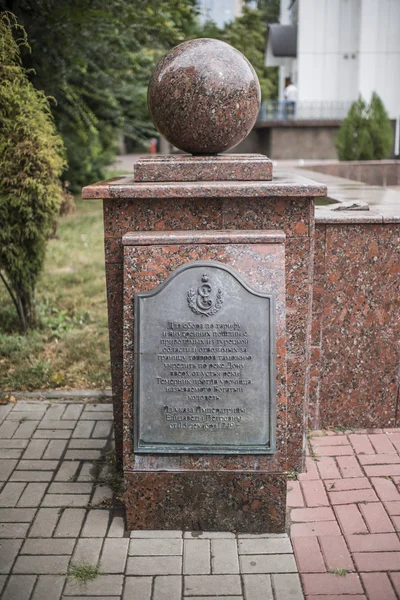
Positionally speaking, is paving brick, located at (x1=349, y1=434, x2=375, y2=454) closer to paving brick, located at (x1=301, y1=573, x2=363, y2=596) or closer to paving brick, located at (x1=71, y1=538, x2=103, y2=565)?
paving brick, located at (x1=301, y1=573, x2=363, y2=596)

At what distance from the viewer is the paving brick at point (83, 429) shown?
14.8ft

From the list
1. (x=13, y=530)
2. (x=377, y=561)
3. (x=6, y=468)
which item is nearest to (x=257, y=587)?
(x=377, y=561)

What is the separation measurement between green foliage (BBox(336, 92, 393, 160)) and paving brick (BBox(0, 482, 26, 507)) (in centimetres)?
1689

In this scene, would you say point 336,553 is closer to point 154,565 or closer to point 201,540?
point 201,540

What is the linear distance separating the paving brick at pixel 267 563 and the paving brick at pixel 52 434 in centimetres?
178

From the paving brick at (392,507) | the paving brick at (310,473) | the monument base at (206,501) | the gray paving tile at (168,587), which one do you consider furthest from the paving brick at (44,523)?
the paving brick at (392,507)

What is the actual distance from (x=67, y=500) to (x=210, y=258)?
5.34 ft

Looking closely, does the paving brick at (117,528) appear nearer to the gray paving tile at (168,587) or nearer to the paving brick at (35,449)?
the gray paving tile at (168,587)

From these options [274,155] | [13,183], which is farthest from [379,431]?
[274,155]

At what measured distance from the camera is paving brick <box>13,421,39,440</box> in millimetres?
4477

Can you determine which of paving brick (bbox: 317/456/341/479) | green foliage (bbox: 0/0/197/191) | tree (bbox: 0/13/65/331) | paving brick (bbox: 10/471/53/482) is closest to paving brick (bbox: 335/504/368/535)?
paving brick (bbox: 317/456/341/479)

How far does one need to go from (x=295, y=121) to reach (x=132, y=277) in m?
23.8

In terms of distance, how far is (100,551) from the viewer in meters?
3.19

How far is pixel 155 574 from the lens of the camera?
9.89ft
